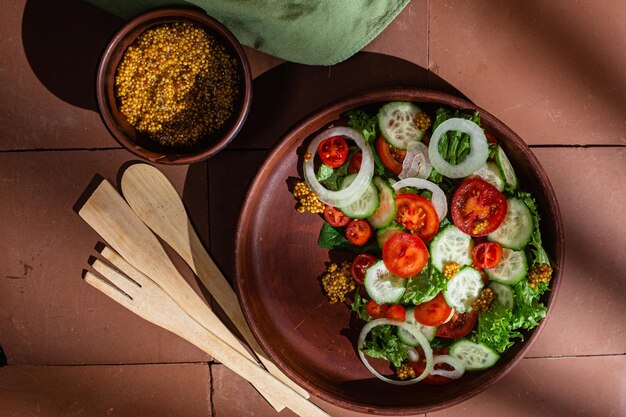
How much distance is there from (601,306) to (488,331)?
528mm

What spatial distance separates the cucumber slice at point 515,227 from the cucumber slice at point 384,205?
0.31 m

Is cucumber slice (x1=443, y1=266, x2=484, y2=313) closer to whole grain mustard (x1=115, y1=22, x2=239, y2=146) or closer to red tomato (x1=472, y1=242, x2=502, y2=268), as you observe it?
red tomato (x1=472, y1=242, x2=502, y2=268)

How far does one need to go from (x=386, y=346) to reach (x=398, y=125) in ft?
2.14

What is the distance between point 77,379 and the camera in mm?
1937

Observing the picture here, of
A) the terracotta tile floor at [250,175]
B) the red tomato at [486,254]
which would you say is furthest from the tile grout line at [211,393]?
the red tomato at [486,254]

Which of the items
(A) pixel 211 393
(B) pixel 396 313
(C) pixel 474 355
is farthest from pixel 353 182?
(A) pixel 211 393

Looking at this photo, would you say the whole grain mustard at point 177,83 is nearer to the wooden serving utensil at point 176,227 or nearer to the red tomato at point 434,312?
the wooden serving utensil at point 176,227

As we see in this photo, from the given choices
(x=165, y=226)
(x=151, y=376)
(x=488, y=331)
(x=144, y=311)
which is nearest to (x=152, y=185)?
(x=165, y=226)

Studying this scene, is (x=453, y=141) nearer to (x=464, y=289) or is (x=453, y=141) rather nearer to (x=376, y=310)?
(x=464, y=289)

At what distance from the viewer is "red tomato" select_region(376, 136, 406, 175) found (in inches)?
67.8

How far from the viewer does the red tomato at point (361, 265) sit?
1.75 metres

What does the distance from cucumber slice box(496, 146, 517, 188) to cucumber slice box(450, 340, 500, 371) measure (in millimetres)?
487

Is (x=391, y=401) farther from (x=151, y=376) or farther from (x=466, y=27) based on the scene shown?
(x=466, y=27)

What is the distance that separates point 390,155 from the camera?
1.72m
